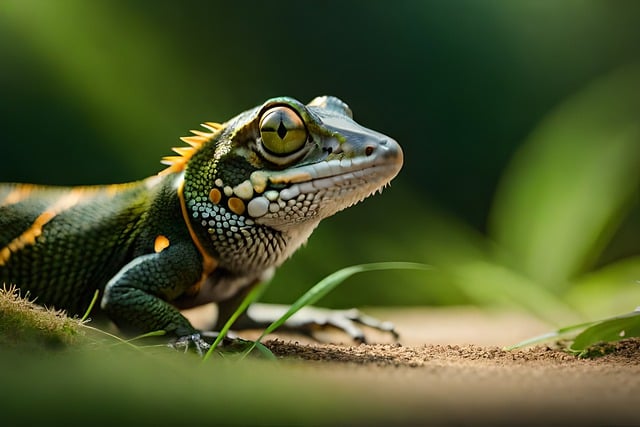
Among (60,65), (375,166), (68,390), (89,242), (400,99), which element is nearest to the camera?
(68,390)

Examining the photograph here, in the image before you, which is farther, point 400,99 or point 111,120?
point 400,99

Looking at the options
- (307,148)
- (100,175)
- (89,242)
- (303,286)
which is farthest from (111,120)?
(307,148)

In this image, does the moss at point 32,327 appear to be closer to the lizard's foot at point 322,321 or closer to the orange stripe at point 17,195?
the orange stripe at point 17,195

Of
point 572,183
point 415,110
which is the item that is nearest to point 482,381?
point 572,183

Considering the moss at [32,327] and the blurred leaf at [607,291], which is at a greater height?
the blurred leaf at [607,291]

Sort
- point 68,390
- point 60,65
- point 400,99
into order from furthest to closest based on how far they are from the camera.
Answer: point 400,99, point 60,65, point 68,390

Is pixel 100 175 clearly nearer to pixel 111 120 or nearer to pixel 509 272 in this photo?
pixel 111 120

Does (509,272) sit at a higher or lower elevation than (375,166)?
higher

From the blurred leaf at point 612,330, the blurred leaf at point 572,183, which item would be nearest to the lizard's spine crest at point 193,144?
the blurred leaf at point 612,330
